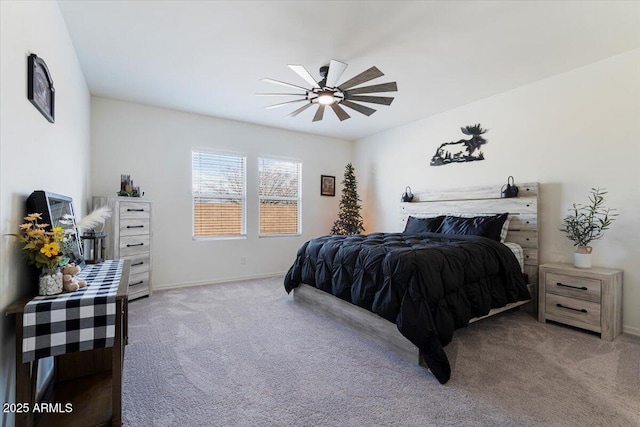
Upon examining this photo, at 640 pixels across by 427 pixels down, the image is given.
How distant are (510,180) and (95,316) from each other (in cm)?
438

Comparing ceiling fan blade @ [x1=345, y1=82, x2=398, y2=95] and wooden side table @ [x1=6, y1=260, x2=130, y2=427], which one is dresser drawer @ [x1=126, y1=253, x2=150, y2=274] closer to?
wooden side table @ [x1=6, y1=260, x2=130, y2=427]

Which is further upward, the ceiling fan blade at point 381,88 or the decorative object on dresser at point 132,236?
the ceiling fan blade at point 381,88

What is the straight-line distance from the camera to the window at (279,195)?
213 inches

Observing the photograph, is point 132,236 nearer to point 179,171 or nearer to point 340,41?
point 179,171

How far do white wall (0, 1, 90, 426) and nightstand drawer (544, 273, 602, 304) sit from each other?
420 centimetres

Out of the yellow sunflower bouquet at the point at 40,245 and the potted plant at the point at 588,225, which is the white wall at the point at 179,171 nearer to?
the yellow sunflower bouquet at the point at 40,245

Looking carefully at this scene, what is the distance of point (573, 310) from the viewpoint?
293cm

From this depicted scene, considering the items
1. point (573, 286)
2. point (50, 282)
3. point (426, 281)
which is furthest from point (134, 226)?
point (573, 286)

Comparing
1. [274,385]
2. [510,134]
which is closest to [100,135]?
[274,385]

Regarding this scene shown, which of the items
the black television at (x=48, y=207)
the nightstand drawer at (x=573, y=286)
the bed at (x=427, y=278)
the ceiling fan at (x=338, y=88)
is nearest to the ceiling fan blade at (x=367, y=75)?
the ceiling fan at (x=338, y=88)

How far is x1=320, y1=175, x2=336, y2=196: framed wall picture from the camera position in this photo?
6062 mm

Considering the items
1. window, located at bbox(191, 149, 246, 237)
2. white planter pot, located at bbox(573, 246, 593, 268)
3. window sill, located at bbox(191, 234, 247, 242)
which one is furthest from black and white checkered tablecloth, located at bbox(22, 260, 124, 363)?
white planter pot, located at bbox(573, 246, 593, 268)

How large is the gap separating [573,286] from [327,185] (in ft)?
13.7

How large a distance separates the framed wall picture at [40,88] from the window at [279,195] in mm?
3421
